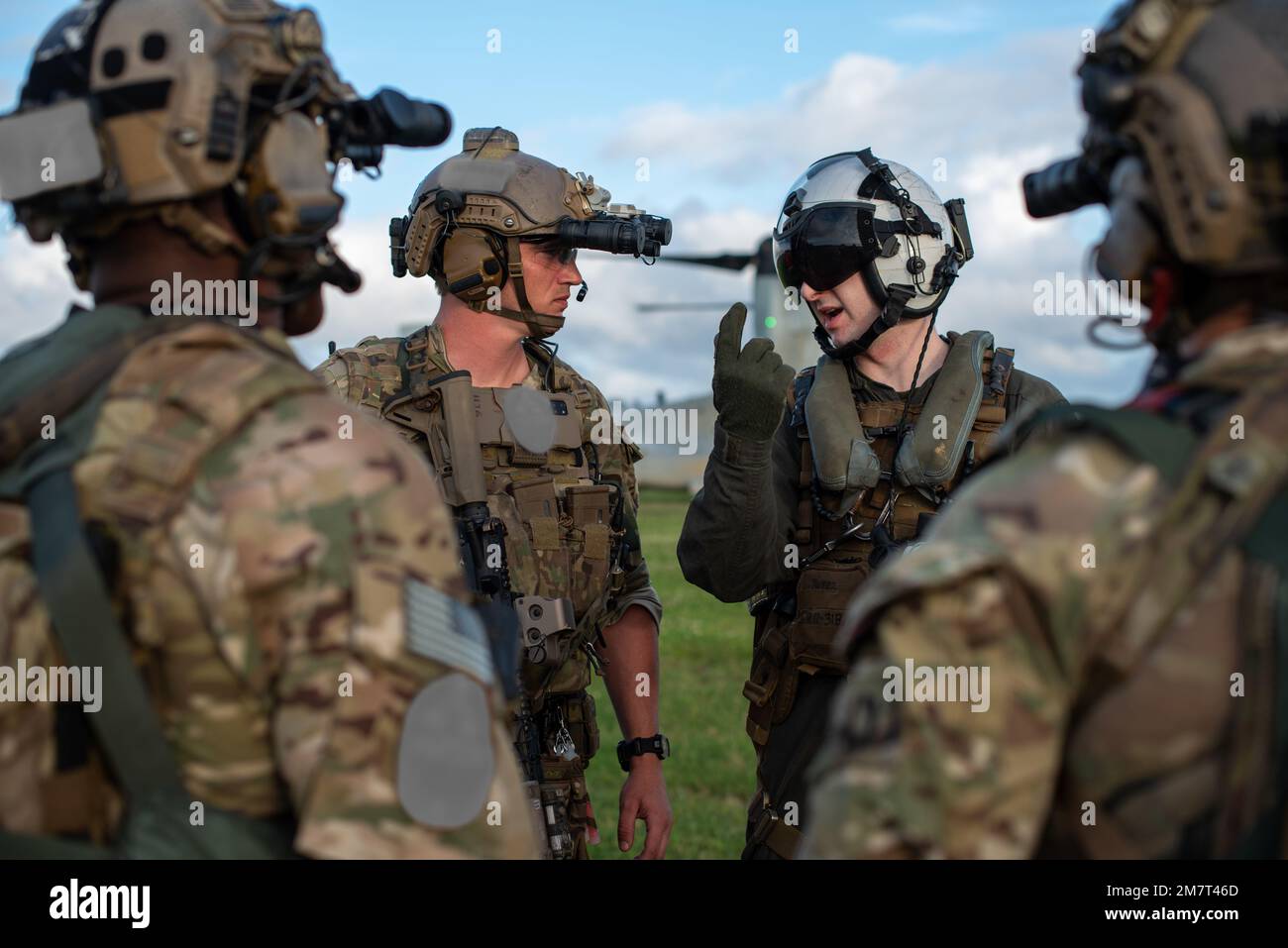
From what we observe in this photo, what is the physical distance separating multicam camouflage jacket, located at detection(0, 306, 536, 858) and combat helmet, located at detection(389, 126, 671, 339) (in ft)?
9.95

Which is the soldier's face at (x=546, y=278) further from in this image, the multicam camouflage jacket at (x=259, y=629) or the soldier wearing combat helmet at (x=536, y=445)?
the multicam camouflage jacket at (x=259, y=629)

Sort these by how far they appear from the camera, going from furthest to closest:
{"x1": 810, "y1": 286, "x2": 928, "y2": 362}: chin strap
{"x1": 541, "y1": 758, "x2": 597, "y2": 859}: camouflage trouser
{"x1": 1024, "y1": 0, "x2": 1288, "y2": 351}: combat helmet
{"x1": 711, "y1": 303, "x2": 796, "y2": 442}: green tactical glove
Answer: {"x1": 810, "y1": 286, "x2": 928, "y2": 362}: chin strap < {"x1": 541, "y1": 758, "x2": 597, "y2": 859}: camouflage trouser < {"x1": 711, "y1": 303, "x2": 796, "y2": 442}: green tactical glove < {"x1": 1024, "y1": 0, "x2": 1288, "y2": 351}: combat helmet

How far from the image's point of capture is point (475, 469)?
476cm

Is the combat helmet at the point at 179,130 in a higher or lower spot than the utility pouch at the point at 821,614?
higher

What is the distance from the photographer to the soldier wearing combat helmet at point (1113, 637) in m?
1.85

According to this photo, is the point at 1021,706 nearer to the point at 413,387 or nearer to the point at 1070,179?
the point at 1070,179

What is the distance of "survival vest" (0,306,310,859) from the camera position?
6.72 ft

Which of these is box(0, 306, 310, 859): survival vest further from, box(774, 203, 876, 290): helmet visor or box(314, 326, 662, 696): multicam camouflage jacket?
box(774, 203, 876, 290): helmet visor

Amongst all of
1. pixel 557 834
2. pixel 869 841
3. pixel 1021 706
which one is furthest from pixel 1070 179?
pixel 557 834

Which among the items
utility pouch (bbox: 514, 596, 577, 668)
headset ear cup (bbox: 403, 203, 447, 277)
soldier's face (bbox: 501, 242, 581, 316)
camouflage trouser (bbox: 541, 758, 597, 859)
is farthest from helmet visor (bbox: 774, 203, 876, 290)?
camouflage trouser (bbox: 541, 758, 597, 859)

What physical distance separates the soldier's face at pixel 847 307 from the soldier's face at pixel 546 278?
1012 mm

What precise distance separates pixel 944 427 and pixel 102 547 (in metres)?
3.32

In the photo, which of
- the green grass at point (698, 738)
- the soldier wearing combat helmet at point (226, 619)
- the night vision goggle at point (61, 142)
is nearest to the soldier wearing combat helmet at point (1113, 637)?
the soldier wearing combat helmet at point (226, 619)

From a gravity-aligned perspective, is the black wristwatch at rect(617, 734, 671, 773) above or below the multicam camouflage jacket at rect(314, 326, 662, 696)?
below
